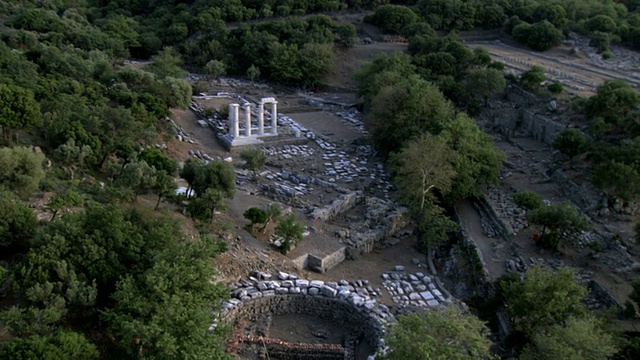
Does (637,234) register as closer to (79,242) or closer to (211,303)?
(211,303)

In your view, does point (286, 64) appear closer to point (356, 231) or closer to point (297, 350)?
point (356, 231)

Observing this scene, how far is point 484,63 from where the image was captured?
49438 mm

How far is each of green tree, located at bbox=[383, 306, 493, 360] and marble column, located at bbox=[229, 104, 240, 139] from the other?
83.0ft

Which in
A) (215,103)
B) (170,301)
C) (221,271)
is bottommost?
(215,103)

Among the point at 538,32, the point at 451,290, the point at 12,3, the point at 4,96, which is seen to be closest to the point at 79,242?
the point at 4,96

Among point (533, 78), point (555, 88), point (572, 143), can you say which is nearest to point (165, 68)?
point (533, 78)

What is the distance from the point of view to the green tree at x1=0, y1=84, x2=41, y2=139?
91.8ft

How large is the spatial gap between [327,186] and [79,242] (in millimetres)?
17546

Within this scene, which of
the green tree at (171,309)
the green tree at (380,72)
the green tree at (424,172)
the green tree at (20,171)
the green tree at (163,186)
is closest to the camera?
the green tree at (171,309)

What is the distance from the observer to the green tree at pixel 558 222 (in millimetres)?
27062

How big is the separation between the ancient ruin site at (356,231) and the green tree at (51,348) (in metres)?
5.51

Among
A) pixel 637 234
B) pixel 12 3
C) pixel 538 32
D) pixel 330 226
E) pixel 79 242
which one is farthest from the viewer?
pixel 12 3

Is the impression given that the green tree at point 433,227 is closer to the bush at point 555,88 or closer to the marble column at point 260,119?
the marble column at point 260,119

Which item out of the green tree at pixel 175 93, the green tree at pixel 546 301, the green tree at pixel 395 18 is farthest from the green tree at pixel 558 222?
the green tree at pixel 395 18
